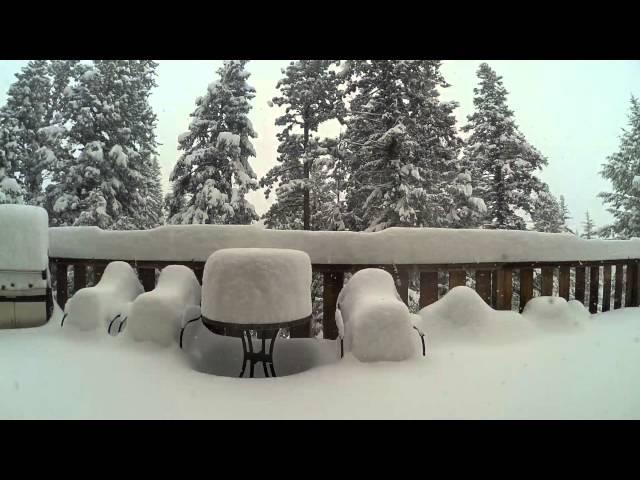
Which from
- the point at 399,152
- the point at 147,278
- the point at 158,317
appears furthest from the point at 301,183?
the point at 158,317

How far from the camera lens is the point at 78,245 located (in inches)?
160

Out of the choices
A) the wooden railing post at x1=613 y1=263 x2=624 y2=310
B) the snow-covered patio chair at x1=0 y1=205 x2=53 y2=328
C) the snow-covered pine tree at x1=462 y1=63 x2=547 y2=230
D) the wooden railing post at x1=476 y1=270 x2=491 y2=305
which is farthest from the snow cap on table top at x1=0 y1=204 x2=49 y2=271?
the snow-covered pine tree at x1=462 y1=63 x2=547 y2=230

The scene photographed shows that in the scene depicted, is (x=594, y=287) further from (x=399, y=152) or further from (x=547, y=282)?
(x=399, y=152)

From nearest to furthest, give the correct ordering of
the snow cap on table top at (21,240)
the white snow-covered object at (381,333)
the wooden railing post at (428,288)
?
the white snow-covered object at (381,333), the snow cap on table top at (21,240), the wooden railing post at (428,288)

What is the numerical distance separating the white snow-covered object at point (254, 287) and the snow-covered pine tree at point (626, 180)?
17772 mm

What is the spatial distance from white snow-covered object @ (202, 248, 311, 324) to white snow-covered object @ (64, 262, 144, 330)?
4.68 feet

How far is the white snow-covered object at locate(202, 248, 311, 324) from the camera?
2.48 m

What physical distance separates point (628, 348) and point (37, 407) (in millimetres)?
5021

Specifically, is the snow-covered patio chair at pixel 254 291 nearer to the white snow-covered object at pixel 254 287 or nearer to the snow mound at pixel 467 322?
the white snow-covered object at pixel 254 287

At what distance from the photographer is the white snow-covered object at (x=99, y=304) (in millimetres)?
3285

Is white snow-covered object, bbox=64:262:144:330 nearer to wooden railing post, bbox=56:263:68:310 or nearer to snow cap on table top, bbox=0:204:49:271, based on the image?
snow cap on table top, bbox=0:204:49:271

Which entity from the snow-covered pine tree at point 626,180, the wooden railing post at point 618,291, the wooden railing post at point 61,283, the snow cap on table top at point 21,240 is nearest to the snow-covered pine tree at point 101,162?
the wooden railing post at point 61,283

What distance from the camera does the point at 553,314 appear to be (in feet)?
12.4
